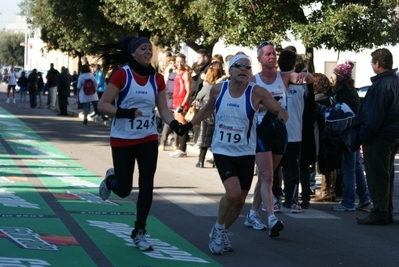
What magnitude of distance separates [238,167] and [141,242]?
1.15m

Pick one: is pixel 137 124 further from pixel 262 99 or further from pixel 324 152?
pixel 324 152

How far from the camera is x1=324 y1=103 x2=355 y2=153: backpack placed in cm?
1153

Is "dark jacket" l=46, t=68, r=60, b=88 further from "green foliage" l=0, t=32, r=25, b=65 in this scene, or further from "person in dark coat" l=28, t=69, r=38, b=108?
"green foliage" l=0, t=32, r=25, b=65

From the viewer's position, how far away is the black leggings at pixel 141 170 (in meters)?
8.29

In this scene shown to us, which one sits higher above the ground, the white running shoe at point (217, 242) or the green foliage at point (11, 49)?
the green foliage at point (11, 49)

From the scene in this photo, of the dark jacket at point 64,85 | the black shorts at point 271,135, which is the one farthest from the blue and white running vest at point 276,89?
the dark jacket at point 64,85

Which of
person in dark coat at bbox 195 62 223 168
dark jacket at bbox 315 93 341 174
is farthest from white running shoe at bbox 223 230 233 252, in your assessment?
person in dark coat at bbox 195 62 223 168

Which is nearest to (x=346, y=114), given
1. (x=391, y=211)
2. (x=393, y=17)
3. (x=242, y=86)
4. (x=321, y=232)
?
(x=391, y=211)

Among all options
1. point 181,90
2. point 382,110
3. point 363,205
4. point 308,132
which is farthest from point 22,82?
point 382,110

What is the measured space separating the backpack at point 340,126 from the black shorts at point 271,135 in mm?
2144

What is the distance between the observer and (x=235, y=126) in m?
8.35

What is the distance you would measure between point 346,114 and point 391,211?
152 centimetres

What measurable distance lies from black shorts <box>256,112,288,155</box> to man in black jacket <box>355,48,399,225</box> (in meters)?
1.33

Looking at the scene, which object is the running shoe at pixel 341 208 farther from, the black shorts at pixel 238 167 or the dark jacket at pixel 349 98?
the black shorts at pixel 238 167
